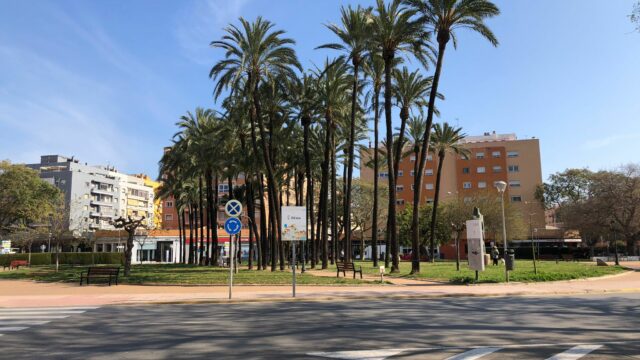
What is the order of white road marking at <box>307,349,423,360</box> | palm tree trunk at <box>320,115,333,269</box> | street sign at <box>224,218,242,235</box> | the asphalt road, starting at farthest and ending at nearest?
palm tree trunk at <box>320,115,333,269</box> → street sign at <box>224,218,242,235</box> → the asphalt road → white road marking at <box>307,349,423,360</box>

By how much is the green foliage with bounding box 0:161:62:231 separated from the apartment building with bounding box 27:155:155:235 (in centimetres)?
4630

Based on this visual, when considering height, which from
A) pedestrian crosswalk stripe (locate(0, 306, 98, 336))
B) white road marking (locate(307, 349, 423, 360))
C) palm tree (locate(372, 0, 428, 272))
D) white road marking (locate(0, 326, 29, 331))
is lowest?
pedestrian crosswalk stripe (locate(0, 306, 98, 336))

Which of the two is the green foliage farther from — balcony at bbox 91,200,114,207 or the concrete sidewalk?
balcony at bbox 91,200,114,207

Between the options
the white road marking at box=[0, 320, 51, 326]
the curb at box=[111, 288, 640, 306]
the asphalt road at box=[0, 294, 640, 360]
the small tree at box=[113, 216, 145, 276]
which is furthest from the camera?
the small tree at box=[113, 216, 145, 276]

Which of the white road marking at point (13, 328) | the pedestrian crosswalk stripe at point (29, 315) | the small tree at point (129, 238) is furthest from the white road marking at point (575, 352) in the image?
the small tree at point (129, 238)

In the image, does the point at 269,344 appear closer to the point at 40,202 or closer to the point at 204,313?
the point at 204,313

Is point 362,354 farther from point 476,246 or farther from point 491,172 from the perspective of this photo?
point 491,172

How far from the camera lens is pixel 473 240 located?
77.8ft

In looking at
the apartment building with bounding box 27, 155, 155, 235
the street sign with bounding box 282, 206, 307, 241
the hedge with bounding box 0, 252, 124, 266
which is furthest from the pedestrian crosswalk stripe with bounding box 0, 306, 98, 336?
the apartment building with bounding box 27, 155, 155, 235

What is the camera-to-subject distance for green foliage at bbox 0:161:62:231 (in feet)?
182

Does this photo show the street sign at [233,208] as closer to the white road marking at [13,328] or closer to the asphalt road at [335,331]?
the asphalt road at [335,331]

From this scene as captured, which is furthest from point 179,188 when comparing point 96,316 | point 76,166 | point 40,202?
point 76,166

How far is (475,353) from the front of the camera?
788cm

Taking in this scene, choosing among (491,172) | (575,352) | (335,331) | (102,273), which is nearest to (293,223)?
(335,331)
